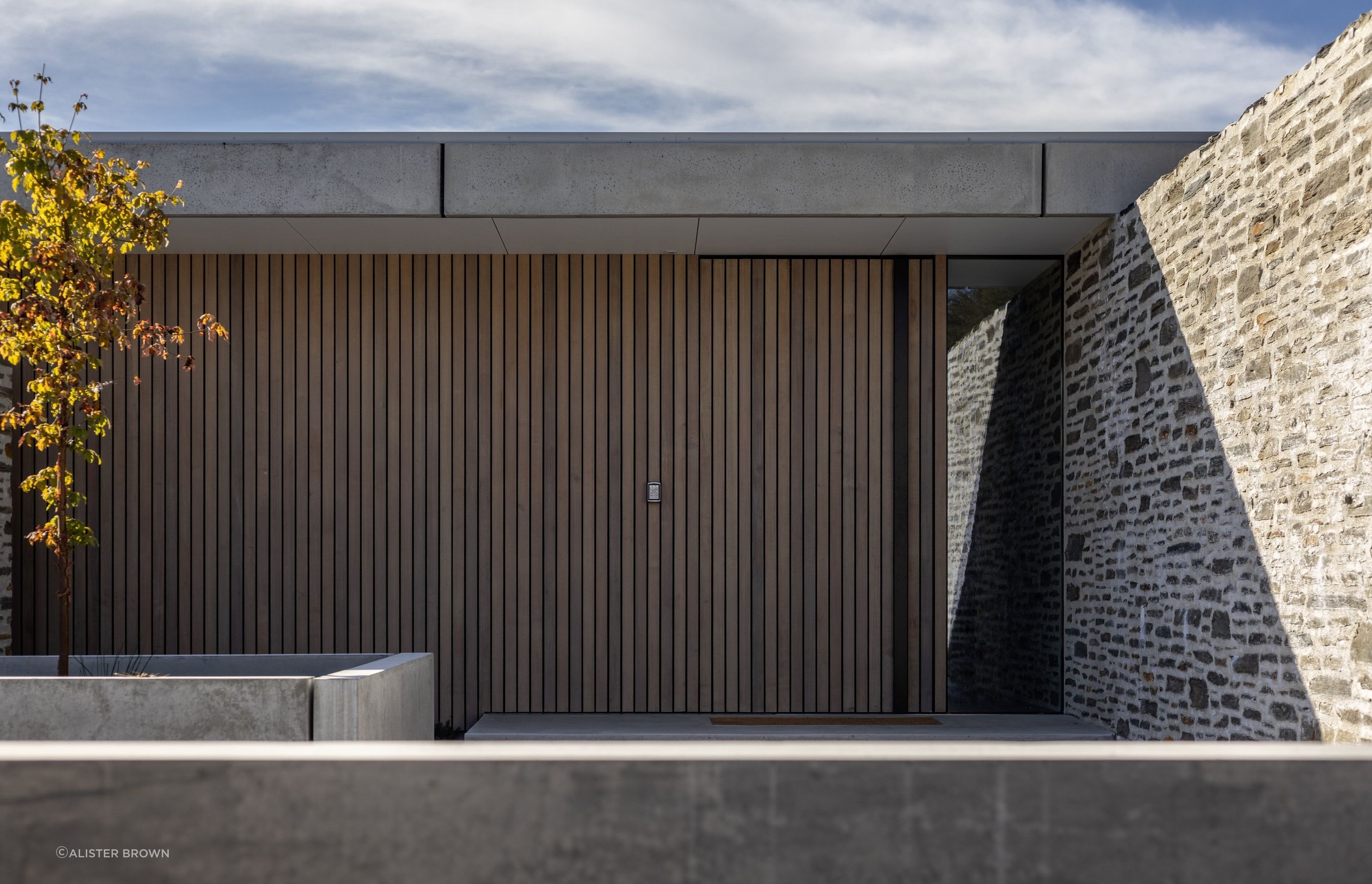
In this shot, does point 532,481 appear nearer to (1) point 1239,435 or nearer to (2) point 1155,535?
(2) point 1155,535

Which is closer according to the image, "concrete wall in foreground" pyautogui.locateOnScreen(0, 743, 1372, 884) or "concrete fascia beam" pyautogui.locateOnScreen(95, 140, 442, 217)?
"concrete wall in foreground" pyautogui.locateOnScreen(0, 743, 1372, 884)

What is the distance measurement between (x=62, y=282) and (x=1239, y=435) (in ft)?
18.9

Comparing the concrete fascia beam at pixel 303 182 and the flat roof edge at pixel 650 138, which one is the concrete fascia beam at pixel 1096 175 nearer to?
the flat roof edge at pixel 650 138

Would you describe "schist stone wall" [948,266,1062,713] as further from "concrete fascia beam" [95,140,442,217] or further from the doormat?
"concrete fascia beam" [95,140,442,217]

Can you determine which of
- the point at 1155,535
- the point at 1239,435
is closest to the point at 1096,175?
the point at 1239,435

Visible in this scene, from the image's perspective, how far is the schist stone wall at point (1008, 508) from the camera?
823 centimetres

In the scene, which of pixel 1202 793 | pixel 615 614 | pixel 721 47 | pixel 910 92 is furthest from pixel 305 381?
pixel 1202 793

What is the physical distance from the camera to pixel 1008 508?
918cm

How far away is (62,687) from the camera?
415cm

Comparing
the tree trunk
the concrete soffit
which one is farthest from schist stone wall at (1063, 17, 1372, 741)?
the tree trunk

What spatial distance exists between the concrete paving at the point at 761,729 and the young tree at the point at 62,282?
279 centimetres

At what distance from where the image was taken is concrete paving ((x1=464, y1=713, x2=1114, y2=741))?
21.3ft

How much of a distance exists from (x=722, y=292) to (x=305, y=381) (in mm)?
3081

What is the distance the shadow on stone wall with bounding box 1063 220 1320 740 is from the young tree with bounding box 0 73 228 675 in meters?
5.12
